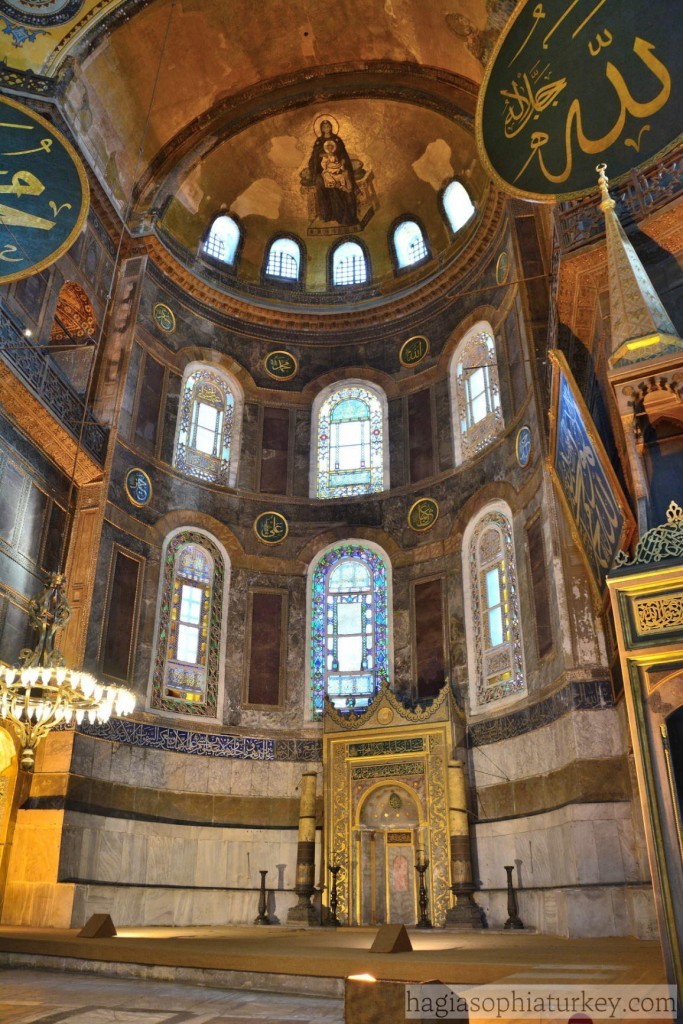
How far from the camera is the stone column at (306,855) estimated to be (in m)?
10.8

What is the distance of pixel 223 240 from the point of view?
53.0 ft

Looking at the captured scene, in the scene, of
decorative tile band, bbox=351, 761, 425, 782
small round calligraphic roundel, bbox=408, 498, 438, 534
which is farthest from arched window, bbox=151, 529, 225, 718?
small round calligraphic roundel, bbox=408, 498, 438, 534

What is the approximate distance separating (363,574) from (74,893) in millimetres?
6589

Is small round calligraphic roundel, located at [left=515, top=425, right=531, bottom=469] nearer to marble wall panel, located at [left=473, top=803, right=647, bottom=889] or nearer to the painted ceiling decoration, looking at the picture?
marble wall panel, located at [left=473, top=803, right=647, bottom=889]

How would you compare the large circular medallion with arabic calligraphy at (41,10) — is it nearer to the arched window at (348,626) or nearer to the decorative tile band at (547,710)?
the arched window at (348,626)

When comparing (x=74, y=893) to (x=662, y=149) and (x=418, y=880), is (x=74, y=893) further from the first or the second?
(x=662, y=149)

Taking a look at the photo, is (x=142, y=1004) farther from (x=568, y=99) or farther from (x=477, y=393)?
(x=477, y=393)

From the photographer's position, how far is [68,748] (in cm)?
1013

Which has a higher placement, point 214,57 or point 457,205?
point 214,57

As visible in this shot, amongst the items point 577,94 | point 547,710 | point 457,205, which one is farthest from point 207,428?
point 577,94

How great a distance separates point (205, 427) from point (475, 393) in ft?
16.0

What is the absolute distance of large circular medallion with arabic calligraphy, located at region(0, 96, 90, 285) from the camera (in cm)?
966

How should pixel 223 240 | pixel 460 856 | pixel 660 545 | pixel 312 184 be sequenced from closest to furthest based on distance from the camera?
pixel 660 545 → pixel 460 856 → pixel 223 240 → pixel 312 184

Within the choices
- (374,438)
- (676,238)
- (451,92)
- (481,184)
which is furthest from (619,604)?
(451,92)
